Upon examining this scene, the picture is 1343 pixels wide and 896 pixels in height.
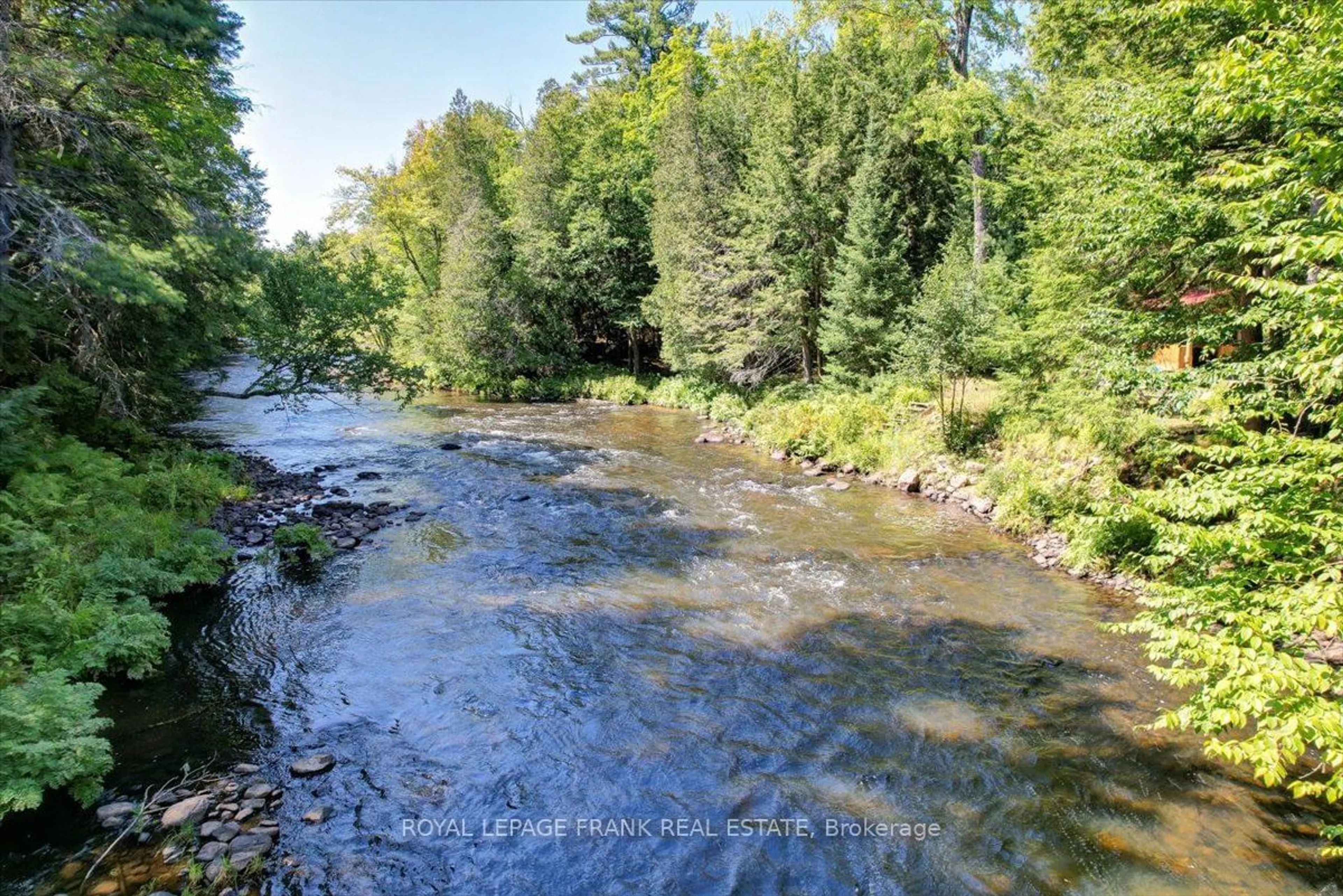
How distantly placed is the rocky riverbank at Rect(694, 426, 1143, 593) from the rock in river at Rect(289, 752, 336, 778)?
449 inches

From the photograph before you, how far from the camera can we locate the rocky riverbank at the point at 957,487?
11.3 meters

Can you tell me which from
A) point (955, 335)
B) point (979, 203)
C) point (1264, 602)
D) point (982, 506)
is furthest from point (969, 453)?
point (1264, 602)

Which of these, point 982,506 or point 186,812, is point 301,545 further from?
point 982,506

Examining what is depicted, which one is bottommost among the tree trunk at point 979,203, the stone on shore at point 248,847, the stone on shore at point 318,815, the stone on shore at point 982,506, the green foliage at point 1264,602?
the stone on shore at point 318,815

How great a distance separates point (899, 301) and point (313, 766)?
70.2ft

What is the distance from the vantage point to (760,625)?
9.62 meters

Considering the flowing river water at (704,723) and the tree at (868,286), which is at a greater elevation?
the tree at (868,286)

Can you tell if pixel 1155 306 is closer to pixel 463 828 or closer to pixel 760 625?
pixel 760 625

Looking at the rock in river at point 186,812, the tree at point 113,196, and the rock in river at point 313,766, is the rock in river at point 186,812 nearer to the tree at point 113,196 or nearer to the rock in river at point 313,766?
the rock in river at point 313,766

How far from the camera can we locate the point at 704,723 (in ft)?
24.2

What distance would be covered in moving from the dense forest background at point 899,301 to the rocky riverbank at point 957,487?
1.09ft

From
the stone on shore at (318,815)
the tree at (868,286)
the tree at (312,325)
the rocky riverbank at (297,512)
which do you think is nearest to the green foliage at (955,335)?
the tree at (868,286)

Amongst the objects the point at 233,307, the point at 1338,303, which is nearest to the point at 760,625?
the point at 1338,303

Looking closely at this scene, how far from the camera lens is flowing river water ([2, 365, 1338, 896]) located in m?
5.48
